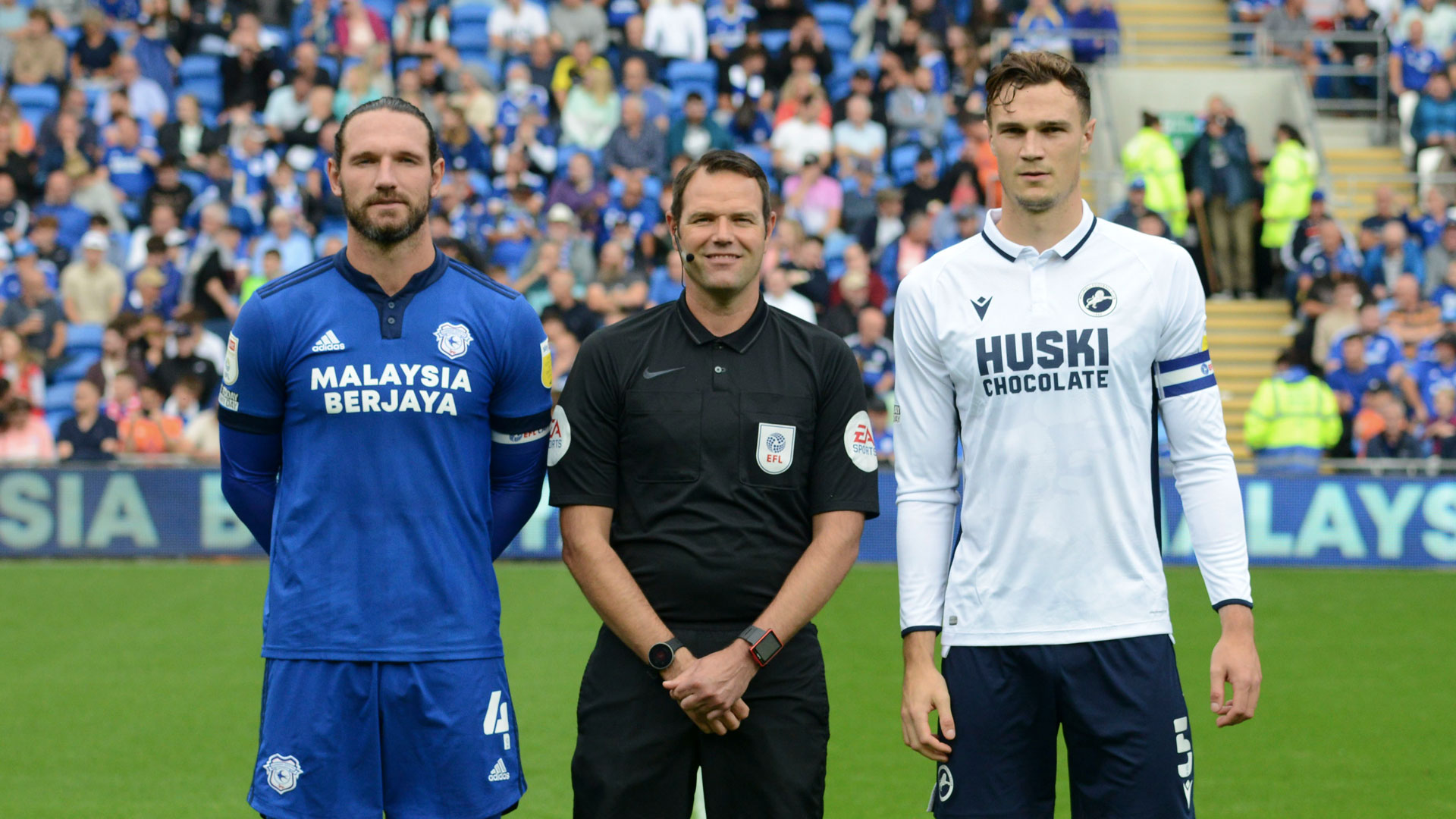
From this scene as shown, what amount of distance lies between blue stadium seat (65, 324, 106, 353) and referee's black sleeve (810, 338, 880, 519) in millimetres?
13147

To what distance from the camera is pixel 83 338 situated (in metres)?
15.4

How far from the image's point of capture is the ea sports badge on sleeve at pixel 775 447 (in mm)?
3928

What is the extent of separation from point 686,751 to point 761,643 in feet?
1.17

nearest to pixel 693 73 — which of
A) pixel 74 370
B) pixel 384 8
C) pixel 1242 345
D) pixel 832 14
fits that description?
pixel 832 14

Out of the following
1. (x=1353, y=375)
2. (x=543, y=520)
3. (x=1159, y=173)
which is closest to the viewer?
(x=543, y=520)

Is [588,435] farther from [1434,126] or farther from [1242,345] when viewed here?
[1434,126]

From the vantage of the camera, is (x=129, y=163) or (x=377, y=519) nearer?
(x=377, y=519)

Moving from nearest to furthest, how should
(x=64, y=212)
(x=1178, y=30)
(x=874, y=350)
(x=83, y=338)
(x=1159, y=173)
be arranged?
1. (x=874, y=350)
2. (x=83, y=338)
3. (x=64, y=212)
4. (x=1159, y=173)
5. (x=1178, y=30)

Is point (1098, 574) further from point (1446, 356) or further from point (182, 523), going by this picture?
point (1446, 356)

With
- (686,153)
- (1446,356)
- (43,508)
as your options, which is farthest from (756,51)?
(43,508)

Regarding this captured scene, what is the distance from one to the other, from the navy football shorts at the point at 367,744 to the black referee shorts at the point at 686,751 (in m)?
0.31

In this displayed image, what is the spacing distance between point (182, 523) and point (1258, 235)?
1188cm

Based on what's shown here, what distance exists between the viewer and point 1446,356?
14188 mm

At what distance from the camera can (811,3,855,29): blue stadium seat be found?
787 inches
